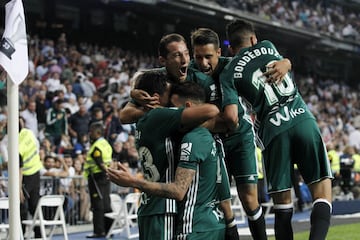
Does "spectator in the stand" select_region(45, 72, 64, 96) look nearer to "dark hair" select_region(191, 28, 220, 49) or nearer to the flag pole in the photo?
the flag pole

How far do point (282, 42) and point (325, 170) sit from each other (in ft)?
101

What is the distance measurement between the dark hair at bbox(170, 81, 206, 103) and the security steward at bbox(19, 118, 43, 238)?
8.26m

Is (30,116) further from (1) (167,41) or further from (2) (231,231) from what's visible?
(1) (167,41)

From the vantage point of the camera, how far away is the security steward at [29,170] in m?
13.4

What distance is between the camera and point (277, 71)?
7055 mm

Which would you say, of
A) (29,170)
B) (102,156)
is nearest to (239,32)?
(29,170)

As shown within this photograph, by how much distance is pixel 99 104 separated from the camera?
21109 millimetres

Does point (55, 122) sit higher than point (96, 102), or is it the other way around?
point (96, 102)

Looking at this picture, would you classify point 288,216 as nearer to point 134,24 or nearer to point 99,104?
point 99,104

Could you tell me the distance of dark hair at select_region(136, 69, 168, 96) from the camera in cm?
544

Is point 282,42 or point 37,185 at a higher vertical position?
point 282,42

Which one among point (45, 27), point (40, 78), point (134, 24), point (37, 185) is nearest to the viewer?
point (37, 185)

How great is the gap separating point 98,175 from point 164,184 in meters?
10.4

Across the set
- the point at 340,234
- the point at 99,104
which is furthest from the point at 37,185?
the point at 99,104
